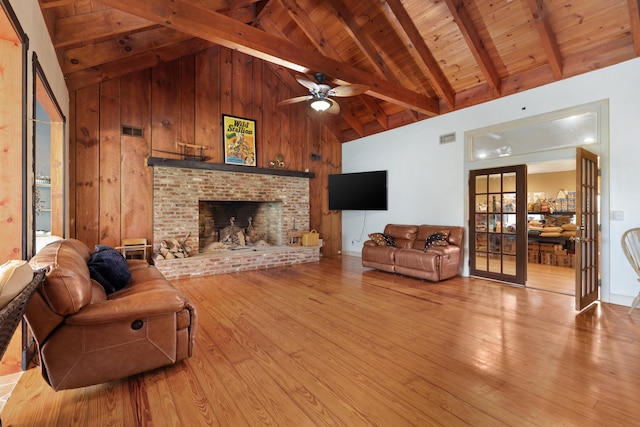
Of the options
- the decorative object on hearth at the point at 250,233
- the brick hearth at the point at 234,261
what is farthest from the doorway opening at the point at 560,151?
the decorative object on hearth at the point at 250,233

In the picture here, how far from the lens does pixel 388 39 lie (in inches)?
197

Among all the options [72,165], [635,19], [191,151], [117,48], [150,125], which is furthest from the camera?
[191,151]

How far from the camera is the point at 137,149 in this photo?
17.0ft

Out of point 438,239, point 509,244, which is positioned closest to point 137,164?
point 438,239

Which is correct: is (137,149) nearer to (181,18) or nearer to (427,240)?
(181,18)

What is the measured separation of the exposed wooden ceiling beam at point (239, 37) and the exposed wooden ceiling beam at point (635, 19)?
2.80 metres

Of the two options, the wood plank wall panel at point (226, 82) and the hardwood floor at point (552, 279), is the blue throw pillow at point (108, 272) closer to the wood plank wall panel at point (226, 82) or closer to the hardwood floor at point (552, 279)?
the wood plank wall panel at point (226, 82)

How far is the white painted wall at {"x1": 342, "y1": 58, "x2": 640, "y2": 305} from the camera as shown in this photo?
364 cm

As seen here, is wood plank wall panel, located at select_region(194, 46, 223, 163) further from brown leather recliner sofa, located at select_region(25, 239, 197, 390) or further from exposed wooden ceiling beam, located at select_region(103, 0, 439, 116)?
brown leather recliner sofa, located at select_region(25, 239, 197, 390)

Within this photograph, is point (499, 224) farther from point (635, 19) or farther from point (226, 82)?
point (226, 82)

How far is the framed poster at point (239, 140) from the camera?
19.9 feet

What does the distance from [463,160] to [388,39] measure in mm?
2513

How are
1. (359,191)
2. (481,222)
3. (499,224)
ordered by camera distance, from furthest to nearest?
(359,191)
(481,222)
(499,224)

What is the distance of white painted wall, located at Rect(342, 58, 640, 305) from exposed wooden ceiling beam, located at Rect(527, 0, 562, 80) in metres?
0.26
